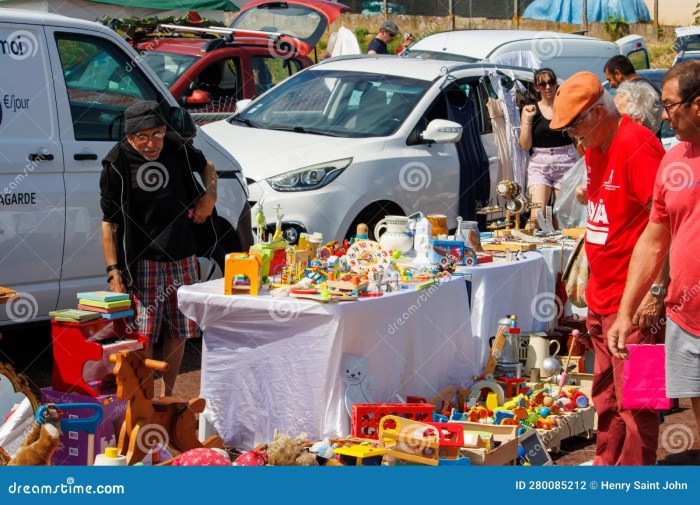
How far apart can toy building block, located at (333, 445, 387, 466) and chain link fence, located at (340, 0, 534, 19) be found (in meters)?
21.5

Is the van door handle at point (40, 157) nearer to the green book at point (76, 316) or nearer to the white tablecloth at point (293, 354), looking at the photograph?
the white tablecloth at point (293, 354)

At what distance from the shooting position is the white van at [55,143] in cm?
679

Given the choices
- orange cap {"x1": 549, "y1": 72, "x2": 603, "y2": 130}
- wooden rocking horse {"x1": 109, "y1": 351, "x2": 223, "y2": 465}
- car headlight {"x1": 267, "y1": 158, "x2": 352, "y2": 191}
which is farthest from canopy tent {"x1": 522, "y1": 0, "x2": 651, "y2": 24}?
wooden rocking horse {"x1": 109, "y1": 351, "x2": 223, "y2": 465}

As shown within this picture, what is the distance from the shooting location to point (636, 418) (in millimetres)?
5145

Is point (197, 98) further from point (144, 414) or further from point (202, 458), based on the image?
point (202, 458)

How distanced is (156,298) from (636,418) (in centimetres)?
257

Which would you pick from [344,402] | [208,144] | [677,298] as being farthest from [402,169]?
[677,298]

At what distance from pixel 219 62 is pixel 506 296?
646 cm

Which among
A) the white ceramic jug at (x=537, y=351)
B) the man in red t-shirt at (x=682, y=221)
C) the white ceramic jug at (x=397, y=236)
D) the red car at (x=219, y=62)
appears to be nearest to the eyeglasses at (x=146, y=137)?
the white ceramic jug at (x=397, y=236)

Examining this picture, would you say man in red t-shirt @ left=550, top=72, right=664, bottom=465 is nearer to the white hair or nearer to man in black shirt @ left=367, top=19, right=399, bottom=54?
the white hair

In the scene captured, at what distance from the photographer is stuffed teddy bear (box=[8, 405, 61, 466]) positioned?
14.6 feet

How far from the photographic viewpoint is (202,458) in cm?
470

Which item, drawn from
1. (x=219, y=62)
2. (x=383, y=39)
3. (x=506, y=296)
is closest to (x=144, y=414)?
(x=506, y=296)

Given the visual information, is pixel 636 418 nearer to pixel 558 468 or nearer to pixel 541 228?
pixel 558 468
